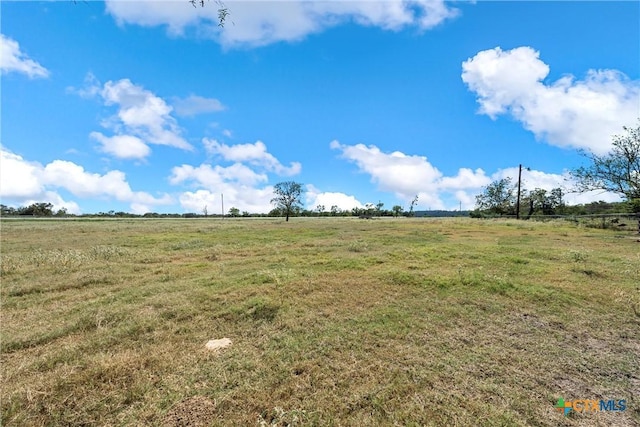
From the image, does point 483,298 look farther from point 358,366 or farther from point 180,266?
point 180,266

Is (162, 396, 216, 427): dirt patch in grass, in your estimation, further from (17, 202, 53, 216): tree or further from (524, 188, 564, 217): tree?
(17, 202, 53, 216): tree

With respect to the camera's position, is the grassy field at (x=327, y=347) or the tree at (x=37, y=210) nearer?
the grassy field at (x=327, y=347)

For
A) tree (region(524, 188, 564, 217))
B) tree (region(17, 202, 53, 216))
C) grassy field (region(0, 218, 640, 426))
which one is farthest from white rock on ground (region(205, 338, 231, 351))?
tree (region(17, 202, 53, 216))

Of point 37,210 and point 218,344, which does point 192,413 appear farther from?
point 37,210

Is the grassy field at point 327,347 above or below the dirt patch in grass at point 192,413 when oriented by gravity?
above

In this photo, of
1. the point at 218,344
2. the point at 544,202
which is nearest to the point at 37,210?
the point at 218,344

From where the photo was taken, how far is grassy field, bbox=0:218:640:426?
117 inches

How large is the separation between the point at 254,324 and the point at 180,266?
5992 mm

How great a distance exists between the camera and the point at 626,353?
3932 mm

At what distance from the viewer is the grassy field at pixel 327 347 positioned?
2.96m

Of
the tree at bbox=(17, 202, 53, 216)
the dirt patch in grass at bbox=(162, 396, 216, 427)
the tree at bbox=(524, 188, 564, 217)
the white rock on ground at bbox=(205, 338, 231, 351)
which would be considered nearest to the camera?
the dirt patch in grass at bbox=(162, 396, 216, 427)

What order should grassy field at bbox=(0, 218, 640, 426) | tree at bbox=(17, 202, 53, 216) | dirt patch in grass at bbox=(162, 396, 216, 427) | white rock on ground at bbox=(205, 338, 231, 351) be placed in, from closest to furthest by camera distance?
dirt patch in grass at bbox=(162, 396, 216, 427)
grassy field at bbox=(0, 218, 640, 426)
white rock on ground at bbox=(205, 338, 231, 351)
tree at bbox=(17, 202, 53, 216)

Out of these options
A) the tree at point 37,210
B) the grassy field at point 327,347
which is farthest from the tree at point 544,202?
the tree at point 37,210

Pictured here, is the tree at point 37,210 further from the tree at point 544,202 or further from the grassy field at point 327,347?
the tree at point 544,202
